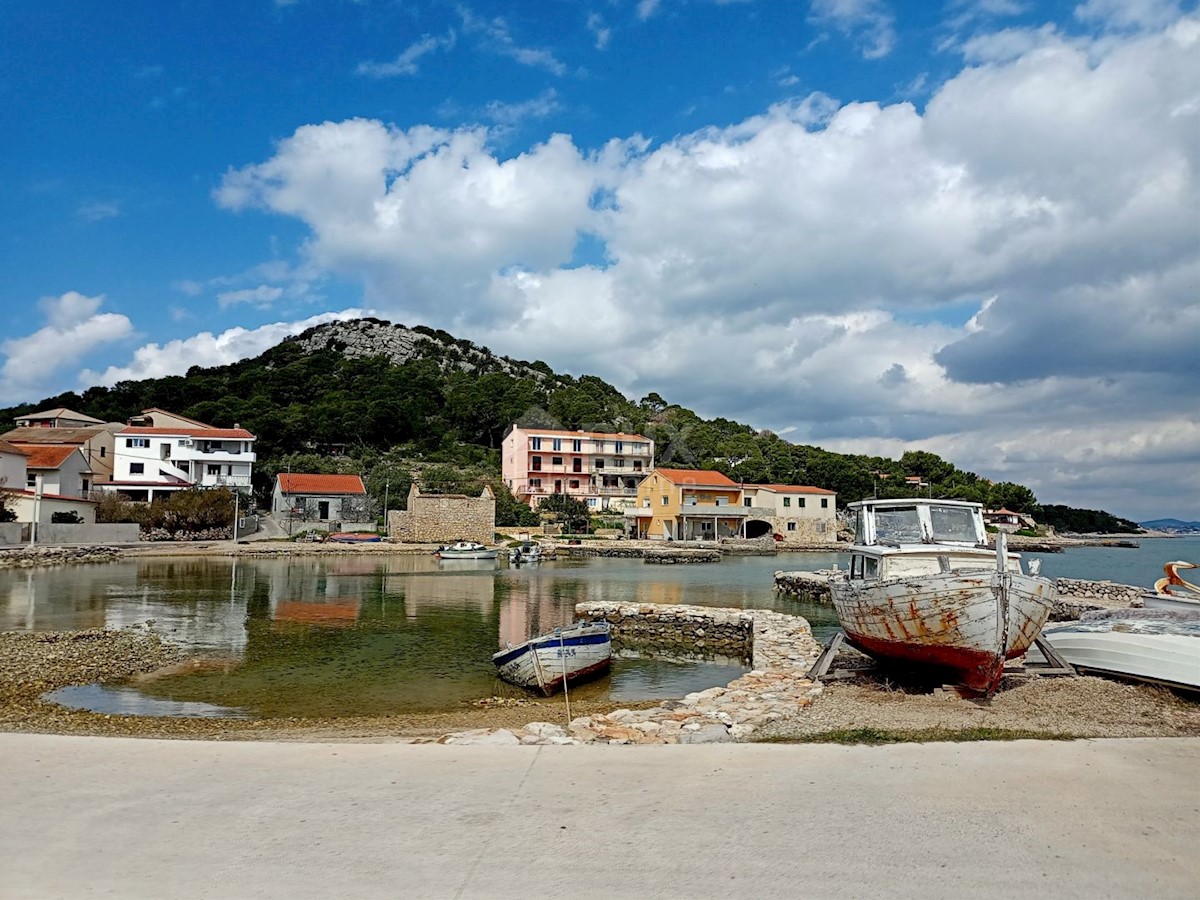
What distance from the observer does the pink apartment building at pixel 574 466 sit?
3110 inches

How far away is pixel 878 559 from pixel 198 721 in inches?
445

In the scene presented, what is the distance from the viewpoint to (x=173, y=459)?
6644 cm

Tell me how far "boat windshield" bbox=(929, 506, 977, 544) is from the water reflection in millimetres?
5714

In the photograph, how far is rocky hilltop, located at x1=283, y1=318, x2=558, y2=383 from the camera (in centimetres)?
13425

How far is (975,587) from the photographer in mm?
10789

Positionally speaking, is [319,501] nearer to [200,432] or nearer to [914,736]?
[200,432]

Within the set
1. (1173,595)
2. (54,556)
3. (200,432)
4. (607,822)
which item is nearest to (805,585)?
(1173,595)

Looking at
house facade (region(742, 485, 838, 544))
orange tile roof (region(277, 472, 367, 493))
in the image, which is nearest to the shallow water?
orange tile roof (region(277, 472, 367, 493))

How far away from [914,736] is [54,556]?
158 ft

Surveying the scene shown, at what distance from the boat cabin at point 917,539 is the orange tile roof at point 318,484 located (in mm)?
56535

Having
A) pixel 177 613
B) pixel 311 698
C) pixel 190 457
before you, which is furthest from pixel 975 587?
pixel 190 457

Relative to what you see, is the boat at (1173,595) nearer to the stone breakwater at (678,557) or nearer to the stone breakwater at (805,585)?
the stone breakwater at (805,585)

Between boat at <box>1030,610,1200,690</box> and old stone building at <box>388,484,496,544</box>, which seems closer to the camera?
boat at <box>1030,610,1200,690</box>

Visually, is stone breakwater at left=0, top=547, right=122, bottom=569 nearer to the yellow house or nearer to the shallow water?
the shallow water
